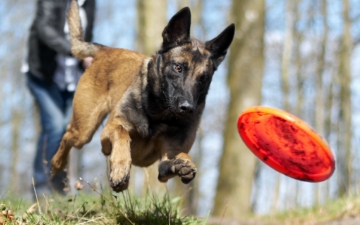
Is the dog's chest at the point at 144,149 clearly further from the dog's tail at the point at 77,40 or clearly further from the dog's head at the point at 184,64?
the dog's tail at the point at 77,40

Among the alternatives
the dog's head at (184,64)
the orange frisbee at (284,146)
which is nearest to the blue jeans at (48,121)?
the dog's head at (184,64)

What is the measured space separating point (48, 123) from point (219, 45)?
2739 millimetres

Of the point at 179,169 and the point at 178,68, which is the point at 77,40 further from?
the point at 179,169

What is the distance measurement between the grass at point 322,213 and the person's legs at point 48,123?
3895 millimetres

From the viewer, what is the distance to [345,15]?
17547 mm

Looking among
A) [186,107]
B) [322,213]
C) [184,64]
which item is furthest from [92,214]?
[322,213]

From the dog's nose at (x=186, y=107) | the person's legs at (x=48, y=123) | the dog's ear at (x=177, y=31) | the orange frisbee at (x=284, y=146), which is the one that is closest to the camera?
the dog's nose at (x=186, y=107)

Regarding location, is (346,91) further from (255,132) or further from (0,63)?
(0,63)

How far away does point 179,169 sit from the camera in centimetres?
396

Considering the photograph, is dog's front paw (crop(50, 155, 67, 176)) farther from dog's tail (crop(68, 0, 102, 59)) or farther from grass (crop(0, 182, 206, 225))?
dog's tail (crop(68, 0, 102, 59))

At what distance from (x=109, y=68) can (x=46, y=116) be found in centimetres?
142

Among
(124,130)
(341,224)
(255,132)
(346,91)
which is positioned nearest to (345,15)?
(346,91)

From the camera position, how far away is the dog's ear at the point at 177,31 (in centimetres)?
469

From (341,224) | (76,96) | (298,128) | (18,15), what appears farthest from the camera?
(18,15)
